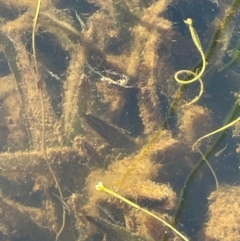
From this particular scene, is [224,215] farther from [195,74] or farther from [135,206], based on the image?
[195,74]

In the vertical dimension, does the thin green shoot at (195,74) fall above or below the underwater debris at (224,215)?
above

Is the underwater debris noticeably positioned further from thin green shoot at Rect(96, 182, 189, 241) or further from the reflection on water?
thin green shoot at Rect(96, 182, 189, 241)

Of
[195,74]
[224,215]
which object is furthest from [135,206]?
[195,74]

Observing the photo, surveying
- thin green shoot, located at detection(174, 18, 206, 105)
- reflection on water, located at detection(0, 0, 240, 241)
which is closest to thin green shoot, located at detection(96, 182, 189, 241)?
reflection on water, located at detection(0, 0, 240, 241)

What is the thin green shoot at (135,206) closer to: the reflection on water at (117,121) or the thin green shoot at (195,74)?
the reflection on water at (117,121)

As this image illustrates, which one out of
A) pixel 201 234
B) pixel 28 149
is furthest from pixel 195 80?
pixel 28 149

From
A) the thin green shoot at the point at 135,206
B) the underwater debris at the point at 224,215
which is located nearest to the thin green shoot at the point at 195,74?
the underwater debris at the point at 224,215

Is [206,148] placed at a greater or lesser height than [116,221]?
greater

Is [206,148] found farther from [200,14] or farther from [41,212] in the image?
[41,212]

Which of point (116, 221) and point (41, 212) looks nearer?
point (116, 221)
